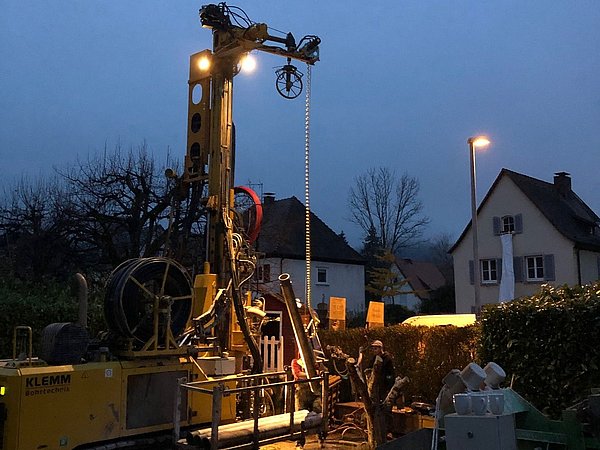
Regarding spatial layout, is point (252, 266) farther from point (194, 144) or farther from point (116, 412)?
point (116, 412)

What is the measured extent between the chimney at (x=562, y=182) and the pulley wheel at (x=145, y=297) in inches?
1223

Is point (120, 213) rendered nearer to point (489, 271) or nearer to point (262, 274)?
point (262, 274)

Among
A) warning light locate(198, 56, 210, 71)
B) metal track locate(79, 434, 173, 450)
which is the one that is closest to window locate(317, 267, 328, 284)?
warning light locate(198, 56, 210, 71)

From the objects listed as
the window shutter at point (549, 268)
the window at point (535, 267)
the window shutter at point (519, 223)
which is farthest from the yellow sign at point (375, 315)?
the window shutter at point (519, 223)

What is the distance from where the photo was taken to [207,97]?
10.9 m

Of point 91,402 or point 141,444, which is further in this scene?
point 141,444

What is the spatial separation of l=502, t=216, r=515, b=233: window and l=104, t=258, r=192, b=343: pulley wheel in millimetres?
26063

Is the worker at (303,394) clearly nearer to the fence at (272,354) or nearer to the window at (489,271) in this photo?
the fence at (272,354)

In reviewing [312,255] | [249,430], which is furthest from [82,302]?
[312,255]

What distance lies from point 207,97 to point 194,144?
0.86 metres

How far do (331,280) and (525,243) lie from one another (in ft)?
35.5

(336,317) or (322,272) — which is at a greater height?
(322,272)

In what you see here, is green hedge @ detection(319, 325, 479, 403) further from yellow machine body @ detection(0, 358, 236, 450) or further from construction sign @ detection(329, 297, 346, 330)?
yellow machine body @ detection(0, 358, 236, 450)

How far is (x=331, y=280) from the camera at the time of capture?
35656mm
